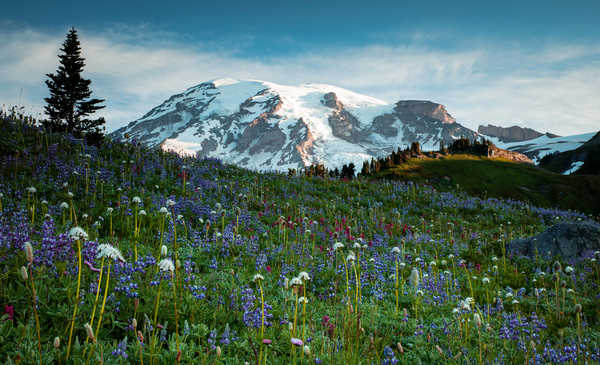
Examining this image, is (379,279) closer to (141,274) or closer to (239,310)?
(239,310)

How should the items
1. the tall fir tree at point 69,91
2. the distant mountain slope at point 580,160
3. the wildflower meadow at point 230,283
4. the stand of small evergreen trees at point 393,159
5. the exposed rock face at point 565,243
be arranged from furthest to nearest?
the distant mountain slope at point 580,160, the stand of small evergreen trees at point 393,159, the tall fir tree at point 69,91, the exposed rock face at point 565,243, the wildflower meadow at point 230,283

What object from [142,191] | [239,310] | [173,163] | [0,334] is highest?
[173,163]

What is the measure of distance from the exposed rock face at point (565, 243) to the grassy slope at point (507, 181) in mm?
28389

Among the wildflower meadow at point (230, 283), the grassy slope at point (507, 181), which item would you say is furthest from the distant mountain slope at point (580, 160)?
the wildflower meadow at point (230, 283)

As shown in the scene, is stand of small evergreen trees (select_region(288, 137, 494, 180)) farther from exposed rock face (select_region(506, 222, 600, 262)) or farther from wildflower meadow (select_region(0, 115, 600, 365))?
wildflower meadow (select_region(0, 115, 600, 365))

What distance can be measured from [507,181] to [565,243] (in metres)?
42.4

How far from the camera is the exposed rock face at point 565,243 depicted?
33.2 ft

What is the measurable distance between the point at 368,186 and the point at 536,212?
35.8 feet

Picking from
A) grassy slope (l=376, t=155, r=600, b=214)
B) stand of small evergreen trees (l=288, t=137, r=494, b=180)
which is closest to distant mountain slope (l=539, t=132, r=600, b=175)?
stand of small evergreen trees (l=288, t=137, r=494, b=180)

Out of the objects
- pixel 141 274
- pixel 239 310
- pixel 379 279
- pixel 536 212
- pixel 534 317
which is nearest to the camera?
pixel 239 310

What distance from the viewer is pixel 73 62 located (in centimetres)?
2244

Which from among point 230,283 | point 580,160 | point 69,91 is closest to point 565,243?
point 230,283

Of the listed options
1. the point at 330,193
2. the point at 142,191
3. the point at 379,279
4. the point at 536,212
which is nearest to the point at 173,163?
the point at 142,191

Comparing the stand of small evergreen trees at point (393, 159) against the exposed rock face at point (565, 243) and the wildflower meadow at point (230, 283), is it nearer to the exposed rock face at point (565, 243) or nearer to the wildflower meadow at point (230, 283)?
the exposed rock face at point (565, 243)
